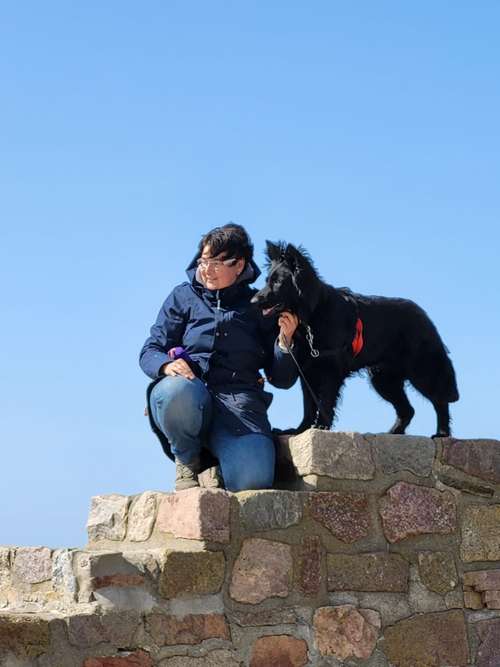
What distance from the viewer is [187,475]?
5.05 m

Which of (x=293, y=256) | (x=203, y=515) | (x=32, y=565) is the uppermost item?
(x=293, y=256)

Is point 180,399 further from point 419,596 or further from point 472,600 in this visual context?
point 472,600

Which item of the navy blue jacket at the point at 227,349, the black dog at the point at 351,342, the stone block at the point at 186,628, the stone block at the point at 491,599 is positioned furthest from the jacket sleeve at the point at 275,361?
the stone block at the point at 491,599

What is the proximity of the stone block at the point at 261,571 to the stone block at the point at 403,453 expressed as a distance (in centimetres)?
62

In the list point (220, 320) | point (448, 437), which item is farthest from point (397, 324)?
point (220, 320)

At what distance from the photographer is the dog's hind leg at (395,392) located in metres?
5.63

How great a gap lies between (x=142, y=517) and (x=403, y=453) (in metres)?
1.22

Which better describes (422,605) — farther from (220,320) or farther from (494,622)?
(220,320)

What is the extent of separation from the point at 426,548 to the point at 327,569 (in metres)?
0.54

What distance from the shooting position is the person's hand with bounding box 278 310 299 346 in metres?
4.96

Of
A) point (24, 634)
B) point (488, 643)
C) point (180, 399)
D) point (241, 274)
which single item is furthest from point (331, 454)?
point (24, 634)

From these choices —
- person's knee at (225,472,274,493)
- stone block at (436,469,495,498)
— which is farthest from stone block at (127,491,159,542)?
stone block at (436,469,495,498)

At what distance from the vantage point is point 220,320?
4.95 m

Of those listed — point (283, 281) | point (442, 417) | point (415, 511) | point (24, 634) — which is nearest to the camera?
point (24, 634)
